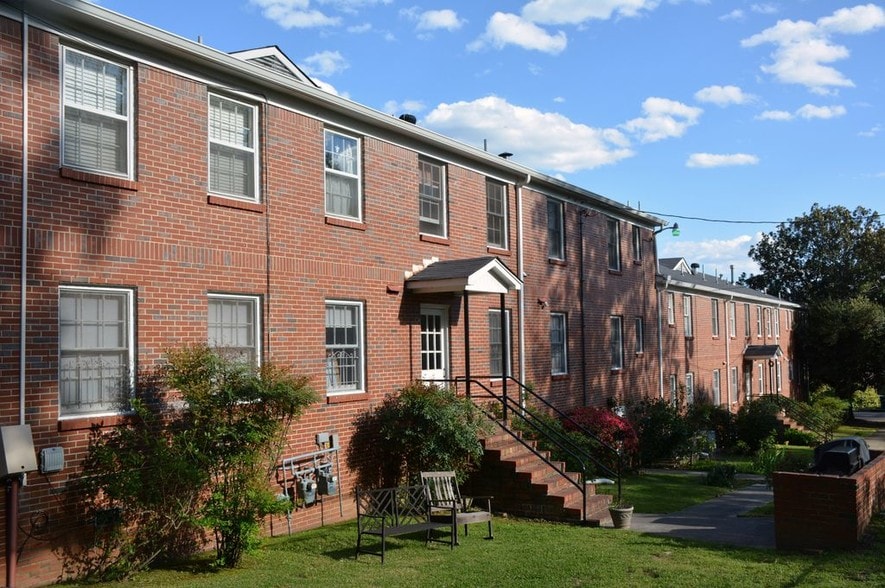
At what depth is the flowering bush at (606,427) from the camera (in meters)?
17.9

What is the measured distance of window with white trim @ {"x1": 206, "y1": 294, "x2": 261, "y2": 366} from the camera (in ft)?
35.5

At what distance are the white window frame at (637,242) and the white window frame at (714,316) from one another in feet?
32.4

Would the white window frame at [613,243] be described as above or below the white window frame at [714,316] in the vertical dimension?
above

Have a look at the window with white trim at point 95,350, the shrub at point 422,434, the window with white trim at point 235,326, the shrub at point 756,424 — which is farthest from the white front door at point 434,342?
the shrub at point 756,424

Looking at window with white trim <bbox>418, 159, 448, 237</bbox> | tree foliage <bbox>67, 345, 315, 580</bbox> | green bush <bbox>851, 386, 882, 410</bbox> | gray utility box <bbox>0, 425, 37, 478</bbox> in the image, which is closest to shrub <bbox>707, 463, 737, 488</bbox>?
window with white trim <bbox>418, 159, 448, 237</bbox>

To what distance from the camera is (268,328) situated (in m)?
11.4

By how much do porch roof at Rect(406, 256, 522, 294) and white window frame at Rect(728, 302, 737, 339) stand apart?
24145mm

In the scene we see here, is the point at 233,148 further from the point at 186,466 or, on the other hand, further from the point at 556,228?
the point at 556,228

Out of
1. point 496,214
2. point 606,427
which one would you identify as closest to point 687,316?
point 606,427

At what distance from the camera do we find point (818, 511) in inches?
407

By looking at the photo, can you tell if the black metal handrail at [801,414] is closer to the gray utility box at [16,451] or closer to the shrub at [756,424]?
the shrub at [756,424]

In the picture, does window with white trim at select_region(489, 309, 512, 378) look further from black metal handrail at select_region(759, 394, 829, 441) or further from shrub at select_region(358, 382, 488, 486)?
black metal handrail at select_region(759, 394, 829, 441)

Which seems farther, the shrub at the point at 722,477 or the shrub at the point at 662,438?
the shrub at the point at 662,438

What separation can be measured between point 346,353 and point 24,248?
5620 mm
